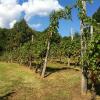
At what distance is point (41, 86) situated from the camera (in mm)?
31875

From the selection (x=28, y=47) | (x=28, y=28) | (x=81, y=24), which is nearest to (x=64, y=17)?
(x=81, y=24)

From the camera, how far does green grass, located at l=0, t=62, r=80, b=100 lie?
90.3 ft

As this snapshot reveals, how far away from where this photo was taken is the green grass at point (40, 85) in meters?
27.5

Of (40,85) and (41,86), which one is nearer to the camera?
(41,86)

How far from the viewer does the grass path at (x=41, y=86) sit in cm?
2742

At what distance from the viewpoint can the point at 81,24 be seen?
2866 centimetres

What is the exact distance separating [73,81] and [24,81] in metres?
5.79

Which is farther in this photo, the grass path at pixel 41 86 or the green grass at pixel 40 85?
the green grass at pixel 40 85

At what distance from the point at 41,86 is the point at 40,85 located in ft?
1.69

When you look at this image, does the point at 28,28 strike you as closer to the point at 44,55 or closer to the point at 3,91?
the point at 44,55

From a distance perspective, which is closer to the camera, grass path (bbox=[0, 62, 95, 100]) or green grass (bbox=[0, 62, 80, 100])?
grass path (bbox=[0, 62, 95, 100])

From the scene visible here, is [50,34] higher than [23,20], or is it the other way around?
[23,20]

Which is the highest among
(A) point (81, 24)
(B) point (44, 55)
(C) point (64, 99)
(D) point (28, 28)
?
(D) point (28, 28)

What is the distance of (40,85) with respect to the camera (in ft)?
106
